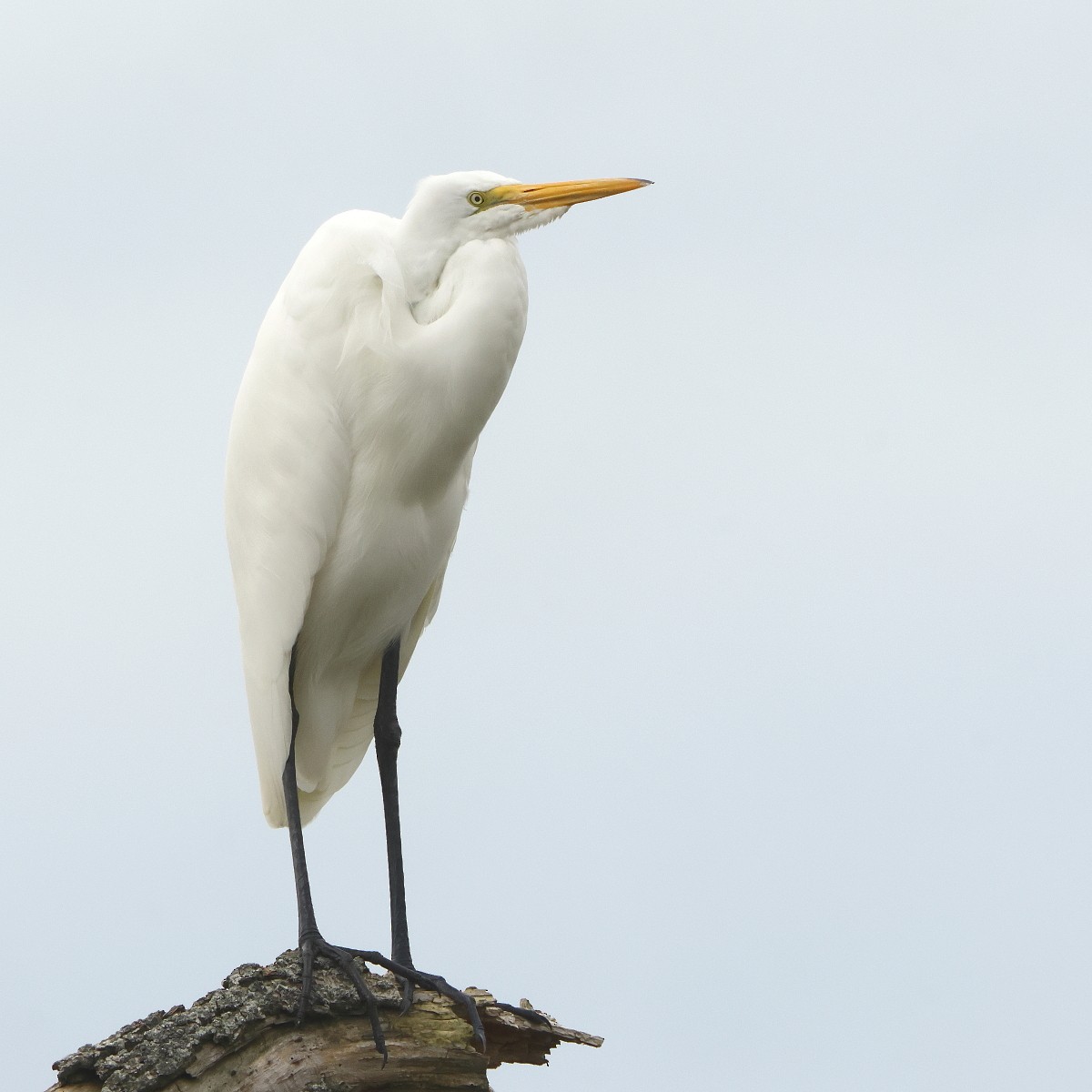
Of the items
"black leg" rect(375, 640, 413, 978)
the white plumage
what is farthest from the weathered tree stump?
the white plumage

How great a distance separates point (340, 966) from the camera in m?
4.29

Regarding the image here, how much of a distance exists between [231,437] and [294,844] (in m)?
1.24

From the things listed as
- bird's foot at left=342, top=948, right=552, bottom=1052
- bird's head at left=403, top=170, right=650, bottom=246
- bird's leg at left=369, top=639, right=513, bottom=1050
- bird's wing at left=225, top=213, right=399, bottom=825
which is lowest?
bird's foot at left=342, top=948, right=552, bottom=1052

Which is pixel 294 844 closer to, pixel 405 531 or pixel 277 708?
pixel 277 708

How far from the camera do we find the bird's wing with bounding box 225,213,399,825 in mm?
4395

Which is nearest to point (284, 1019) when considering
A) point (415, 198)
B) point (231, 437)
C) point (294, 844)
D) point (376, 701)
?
point (294, 844)

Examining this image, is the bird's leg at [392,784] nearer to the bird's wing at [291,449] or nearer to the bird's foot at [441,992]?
the bird's foot at [441,992]

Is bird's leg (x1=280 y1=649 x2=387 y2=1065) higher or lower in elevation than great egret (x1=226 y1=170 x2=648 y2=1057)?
lower

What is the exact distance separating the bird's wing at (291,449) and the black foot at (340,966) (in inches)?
23.1

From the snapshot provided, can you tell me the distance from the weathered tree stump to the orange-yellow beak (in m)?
2.23

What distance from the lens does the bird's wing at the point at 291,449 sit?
4395 millimetres

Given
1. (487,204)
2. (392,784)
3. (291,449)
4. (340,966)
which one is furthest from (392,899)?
(487,204)

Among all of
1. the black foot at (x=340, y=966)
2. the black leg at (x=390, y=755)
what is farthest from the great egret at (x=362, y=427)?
the black leg at (x=390, y=755)

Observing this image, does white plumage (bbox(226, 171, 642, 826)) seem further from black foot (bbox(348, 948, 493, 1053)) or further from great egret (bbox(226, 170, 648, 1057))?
black foot (bbox(348, 948, 493, 1053))
